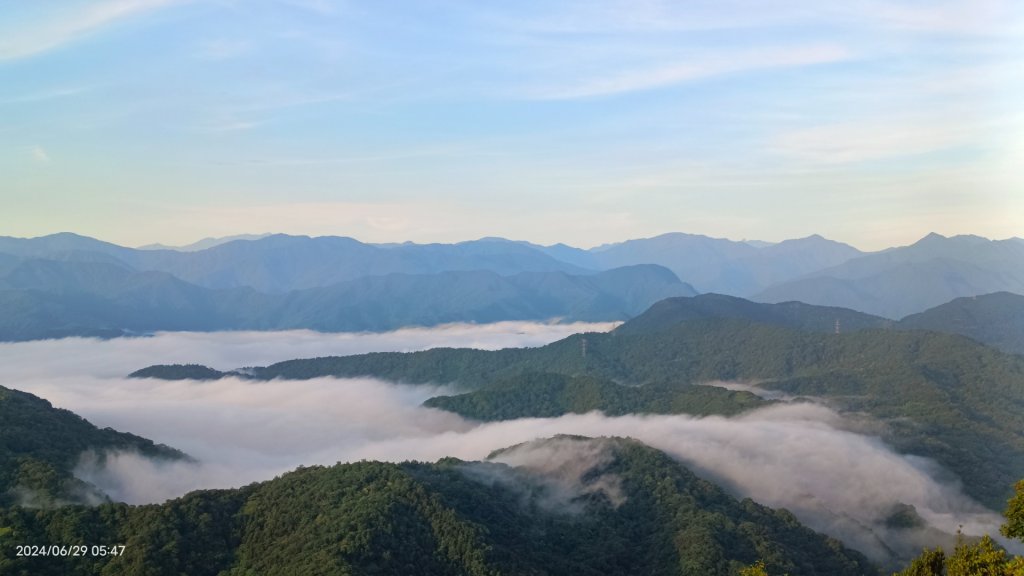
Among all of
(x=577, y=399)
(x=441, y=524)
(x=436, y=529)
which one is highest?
(x=441, y=524)

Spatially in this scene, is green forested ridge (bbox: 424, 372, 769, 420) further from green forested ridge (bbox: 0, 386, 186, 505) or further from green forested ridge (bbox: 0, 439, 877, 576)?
green forested ridge (bbox: 0, 386, 186, 505)

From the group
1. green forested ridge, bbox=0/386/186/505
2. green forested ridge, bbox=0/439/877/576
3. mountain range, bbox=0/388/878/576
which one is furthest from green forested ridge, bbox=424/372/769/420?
green forested ridge, bbox=0/386/186/505

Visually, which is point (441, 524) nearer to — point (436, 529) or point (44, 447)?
point (436, 529)

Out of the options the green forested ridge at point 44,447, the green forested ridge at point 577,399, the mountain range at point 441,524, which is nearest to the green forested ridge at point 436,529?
the mountain range at point 441,524

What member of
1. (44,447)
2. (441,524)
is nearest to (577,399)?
(441,524)

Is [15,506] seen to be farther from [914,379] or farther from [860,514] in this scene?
[914,379]
